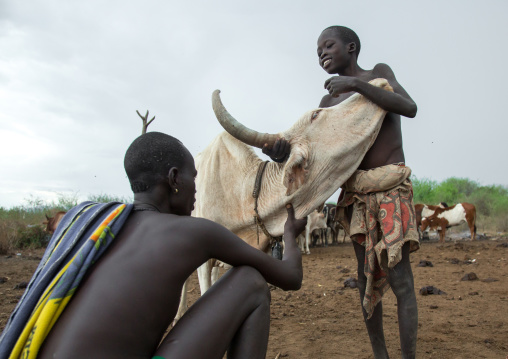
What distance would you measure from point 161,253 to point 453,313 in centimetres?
365

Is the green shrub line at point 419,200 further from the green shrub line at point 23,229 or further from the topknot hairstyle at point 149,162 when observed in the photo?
the topknot hairstyle at point 149,162

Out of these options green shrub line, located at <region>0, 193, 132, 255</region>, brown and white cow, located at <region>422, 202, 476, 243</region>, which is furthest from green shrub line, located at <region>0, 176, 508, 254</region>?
brown and white cow, located at <region>422, 202, 476, 243</region>

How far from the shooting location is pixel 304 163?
275cm

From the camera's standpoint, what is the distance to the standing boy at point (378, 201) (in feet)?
7.95

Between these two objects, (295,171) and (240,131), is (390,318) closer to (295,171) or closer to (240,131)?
(295,171)

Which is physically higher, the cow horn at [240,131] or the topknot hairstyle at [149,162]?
the cow horn at [240,131]

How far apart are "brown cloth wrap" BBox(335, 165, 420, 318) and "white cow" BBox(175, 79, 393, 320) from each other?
189mm

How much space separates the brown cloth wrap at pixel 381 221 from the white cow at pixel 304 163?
0.62ft

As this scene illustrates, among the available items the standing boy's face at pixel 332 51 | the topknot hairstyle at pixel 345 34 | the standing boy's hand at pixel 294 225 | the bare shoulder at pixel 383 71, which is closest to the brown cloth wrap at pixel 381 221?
the standing boy's hand at pixel 294 225

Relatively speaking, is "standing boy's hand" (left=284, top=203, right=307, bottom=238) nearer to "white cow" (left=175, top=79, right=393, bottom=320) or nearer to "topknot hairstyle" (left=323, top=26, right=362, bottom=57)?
"white cow" (left=175, top=79, right=393, bottom=320)

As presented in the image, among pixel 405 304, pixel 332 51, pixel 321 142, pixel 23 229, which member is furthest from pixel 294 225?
pixel 23 229

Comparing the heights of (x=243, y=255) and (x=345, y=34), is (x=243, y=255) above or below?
below

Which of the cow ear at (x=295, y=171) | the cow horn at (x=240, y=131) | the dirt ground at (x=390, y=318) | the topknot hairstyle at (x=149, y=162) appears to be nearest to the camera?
the topknot hairstyle at (x=149, y=162)

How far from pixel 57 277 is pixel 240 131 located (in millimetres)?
1652
